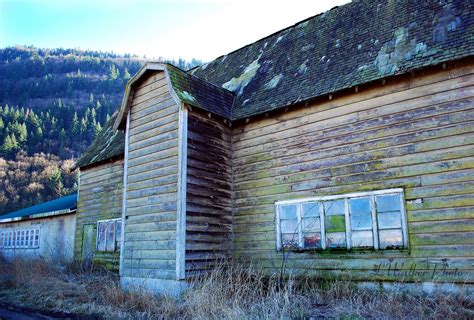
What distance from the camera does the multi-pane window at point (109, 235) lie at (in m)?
15.2

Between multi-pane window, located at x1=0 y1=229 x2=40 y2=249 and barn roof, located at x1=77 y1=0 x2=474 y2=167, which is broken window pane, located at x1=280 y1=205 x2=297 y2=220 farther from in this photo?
multi-pane window, located at x1=0 y1=229 x2=40 y2=249

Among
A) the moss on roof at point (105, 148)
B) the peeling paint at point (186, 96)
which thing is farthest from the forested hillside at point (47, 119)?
the peeling paint at point (186, 96)

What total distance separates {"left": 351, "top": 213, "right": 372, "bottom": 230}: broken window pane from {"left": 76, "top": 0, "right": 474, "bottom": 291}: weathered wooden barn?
0.03 meters

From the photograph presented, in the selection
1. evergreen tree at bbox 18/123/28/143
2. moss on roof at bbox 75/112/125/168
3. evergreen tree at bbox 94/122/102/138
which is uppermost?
evergreen tree at bbox 94/122/102/138

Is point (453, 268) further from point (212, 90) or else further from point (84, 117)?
point (84, 117)

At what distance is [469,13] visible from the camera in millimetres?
8984

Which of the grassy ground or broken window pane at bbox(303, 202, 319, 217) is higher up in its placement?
broken window pane at bbox(303, 202, 319, 217)

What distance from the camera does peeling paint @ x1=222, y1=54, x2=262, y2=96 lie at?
13.4 metres

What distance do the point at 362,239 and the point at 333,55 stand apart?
5.43m

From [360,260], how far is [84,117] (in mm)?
90787

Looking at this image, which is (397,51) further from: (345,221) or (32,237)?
(32,237)

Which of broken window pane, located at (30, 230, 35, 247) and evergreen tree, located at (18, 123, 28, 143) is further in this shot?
evergreen tree, located at (18, 123, 28, 143)

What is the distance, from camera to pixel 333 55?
11.3m

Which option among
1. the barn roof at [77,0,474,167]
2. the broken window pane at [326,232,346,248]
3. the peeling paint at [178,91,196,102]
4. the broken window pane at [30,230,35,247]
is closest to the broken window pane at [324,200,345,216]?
the broken window pane at [326,232,346,248]
